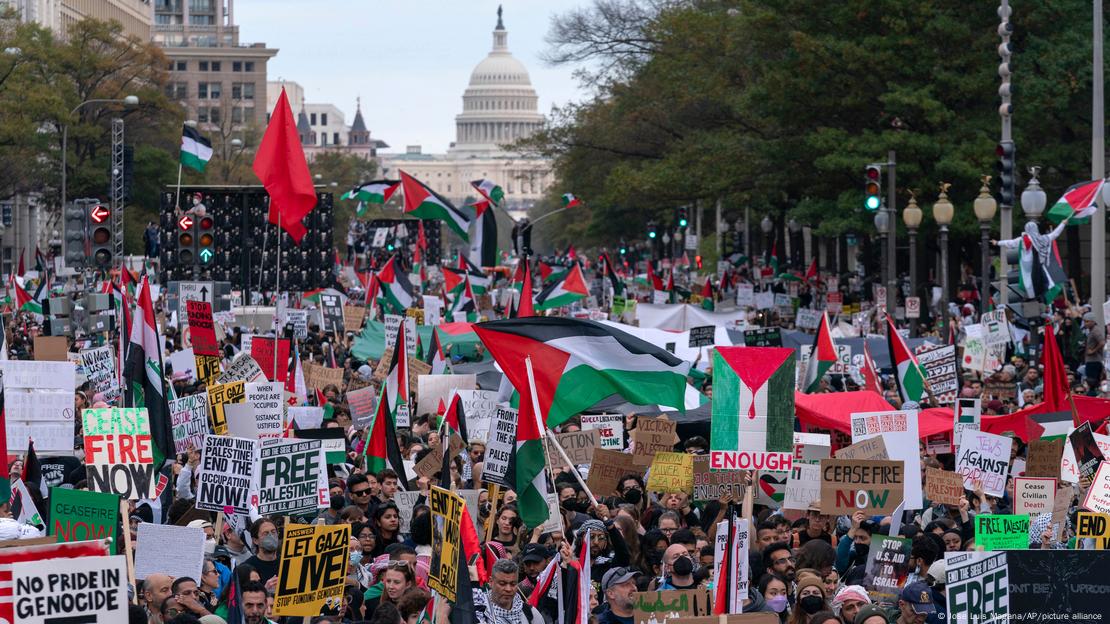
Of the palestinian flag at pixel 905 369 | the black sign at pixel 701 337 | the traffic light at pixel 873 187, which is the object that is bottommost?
the palestinian flag at pixel 905 369

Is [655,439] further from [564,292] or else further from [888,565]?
[564,292]

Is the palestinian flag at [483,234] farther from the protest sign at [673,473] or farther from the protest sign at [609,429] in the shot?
the protest sign at [673,473]

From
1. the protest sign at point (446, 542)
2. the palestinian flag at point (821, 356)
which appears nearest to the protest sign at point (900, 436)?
the protest sign at point (446, 542)

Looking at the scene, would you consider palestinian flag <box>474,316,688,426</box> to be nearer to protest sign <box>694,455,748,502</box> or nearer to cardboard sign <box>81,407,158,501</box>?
protest sign <box>694,455,748,502</box>

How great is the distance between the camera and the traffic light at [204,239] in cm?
2786

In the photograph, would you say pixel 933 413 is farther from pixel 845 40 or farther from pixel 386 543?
pixel 845 40

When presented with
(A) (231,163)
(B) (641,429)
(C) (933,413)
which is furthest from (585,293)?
(A) (231,163)

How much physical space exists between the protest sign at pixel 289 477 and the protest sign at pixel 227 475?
0.08 m

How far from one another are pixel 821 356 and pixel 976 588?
39.8ft

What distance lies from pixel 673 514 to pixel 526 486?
2.99ft

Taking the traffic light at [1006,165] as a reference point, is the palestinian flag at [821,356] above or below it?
below

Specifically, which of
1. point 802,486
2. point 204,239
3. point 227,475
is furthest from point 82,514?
point 204,239

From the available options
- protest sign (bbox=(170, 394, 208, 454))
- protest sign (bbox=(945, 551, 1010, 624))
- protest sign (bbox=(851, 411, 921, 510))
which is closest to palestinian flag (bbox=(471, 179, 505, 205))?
protest sign (bbox=(170, 394, 208, 454))

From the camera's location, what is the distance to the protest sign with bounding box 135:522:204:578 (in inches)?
415
